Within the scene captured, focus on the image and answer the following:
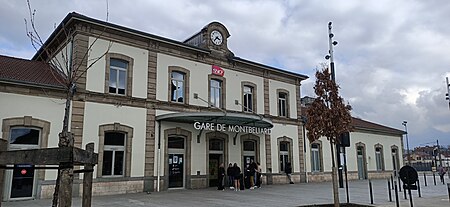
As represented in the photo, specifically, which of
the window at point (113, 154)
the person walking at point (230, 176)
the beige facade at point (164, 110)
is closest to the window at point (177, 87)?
the beige facade at point (164, 110)

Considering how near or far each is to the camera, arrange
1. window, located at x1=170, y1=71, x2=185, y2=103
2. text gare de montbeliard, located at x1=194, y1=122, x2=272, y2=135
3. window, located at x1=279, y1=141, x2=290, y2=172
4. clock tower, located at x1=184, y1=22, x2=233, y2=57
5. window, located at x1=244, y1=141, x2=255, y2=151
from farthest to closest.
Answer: window, located at x1=279, y1=141, x2=290, y2=172 → window, located at x1=244, y1=141, x2=255, y2=151 → clock tower, located at x1=184, y1=22, x2=233, y2=57 → window, located at x1=170, y1=71, x2=185, y2=103 → text gare de montbeliard, located at x1=194, y1=122, x2=272, y2=135

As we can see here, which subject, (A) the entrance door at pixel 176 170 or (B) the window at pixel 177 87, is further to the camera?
(B) the window at pixel 177 87

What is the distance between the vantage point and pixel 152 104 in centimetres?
1772

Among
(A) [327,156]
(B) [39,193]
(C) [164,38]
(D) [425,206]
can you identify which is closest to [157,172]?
(B) [39,193]

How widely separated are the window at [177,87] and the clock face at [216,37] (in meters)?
3.10

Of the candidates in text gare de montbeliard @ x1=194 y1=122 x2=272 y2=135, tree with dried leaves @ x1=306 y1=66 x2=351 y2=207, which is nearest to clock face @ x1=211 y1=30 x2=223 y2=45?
text gare de montbeliard @ x1=194 y1=122 x2=272 y2=135

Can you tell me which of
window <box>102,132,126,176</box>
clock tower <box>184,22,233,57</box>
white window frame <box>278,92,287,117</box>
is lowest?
window <box>102,132,126,176</box>

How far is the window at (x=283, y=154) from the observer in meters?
23.6

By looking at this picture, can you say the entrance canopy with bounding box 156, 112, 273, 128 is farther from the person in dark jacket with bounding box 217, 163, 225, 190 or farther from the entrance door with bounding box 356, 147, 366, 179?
the entrance door with bounding box 356, 147, 366, 179

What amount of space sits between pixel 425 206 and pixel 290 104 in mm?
13650

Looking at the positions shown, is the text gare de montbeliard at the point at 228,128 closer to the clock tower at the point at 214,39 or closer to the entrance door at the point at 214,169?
the entrance door at the point at 214,169

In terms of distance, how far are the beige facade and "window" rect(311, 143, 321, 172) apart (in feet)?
4.87

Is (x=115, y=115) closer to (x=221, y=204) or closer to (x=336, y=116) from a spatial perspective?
(x=221, y=204)

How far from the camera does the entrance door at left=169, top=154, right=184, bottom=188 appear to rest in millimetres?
18094
